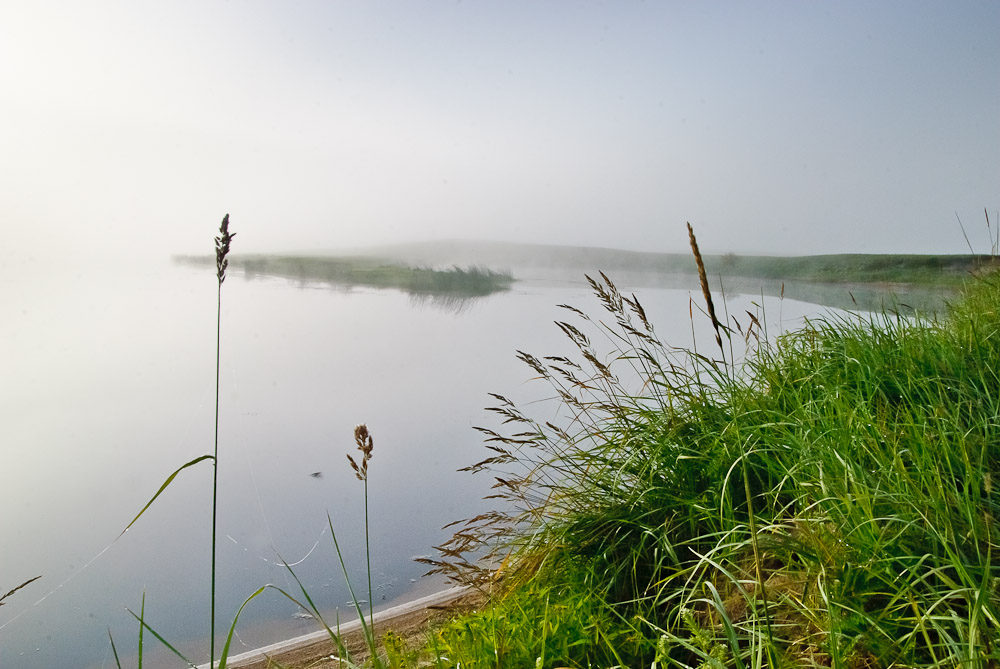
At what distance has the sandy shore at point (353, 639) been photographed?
56.1 inches

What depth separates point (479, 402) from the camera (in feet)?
9.51

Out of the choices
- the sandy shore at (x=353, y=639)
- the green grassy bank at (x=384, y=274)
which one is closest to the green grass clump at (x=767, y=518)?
the sandy shore at (x=353, y=639)

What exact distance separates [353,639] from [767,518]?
3.26ft

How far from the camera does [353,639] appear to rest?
5.03ft

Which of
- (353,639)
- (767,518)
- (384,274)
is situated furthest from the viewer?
(384,274)

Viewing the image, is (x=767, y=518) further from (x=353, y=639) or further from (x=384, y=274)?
(x=384, y=274)

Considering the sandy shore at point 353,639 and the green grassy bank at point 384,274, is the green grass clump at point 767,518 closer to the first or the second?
the sandy shore at point 353,639

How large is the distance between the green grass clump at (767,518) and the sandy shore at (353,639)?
0.56 ft

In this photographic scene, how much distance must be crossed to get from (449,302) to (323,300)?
0.81m

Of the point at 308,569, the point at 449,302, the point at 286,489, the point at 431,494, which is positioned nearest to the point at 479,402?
the point at 431,494

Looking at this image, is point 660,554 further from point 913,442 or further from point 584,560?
point 913,442

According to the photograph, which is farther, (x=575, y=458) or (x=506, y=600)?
(x=575, y=458)

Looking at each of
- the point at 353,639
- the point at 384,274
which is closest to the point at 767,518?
the point at 353,639

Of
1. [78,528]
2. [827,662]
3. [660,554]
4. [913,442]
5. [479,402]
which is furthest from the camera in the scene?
[479,402]
